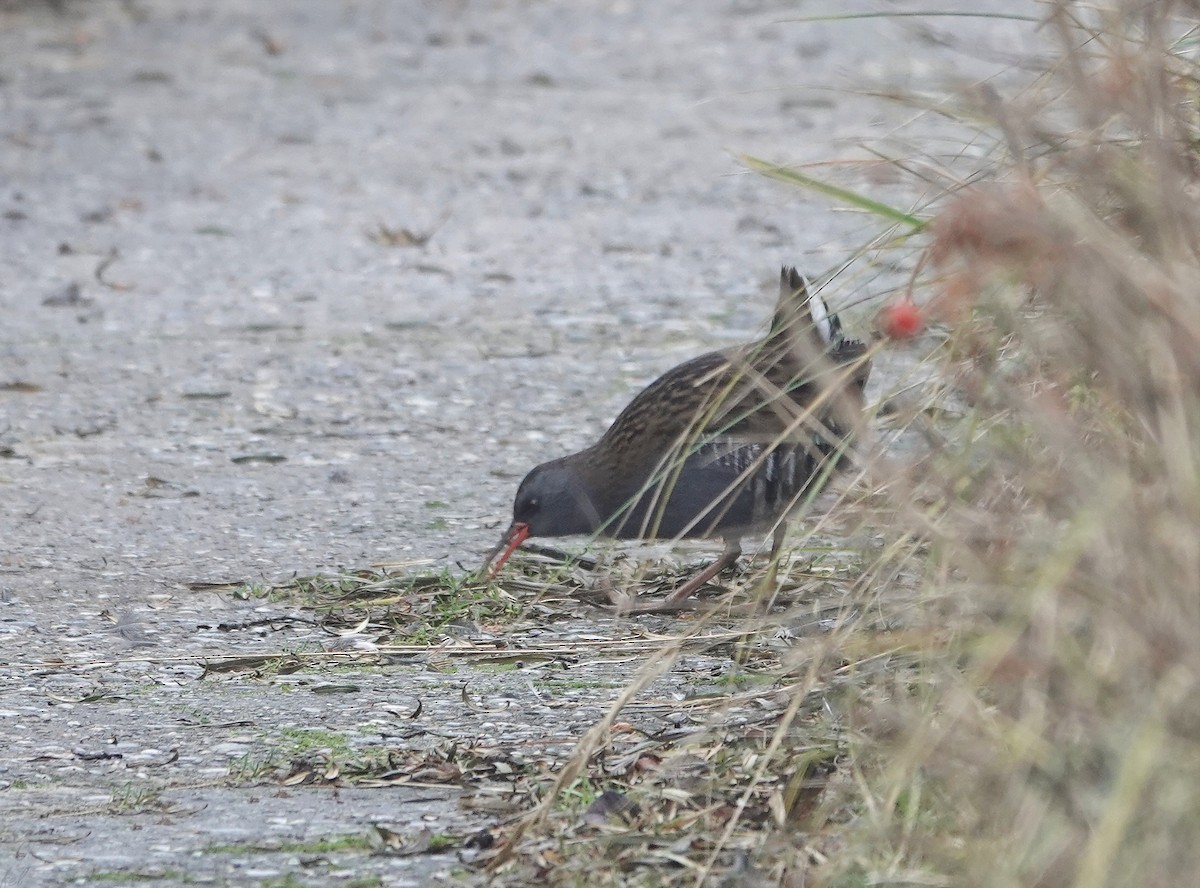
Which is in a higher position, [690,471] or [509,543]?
[690,471]

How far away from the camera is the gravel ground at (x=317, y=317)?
10.5 ft

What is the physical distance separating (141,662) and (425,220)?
463 cm

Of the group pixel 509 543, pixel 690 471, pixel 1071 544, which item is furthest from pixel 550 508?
pixel 1071 544

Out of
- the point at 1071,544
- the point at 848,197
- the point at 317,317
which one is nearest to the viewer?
the point at 1071,544

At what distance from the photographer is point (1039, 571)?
6.77 ft

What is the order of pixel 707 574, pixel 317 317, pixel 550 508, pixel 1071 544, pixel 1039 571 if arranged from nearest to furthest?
pixel 1071 544 < pixel 1039 571 < pixel 707 574 < pixel 550 508 < pixel 317 317

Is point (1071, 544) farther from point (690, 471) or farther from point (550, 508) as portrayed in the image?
point (550, 508)

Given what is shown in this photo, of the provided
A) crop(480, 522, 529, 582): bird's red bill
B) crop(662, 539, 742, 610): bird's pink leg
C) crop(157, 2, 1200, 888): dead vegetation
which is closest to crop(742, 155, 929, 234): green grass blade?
crop(157, 2, 1200, 888): dead vegetation

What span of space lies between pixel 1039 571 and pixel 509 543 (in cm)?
233

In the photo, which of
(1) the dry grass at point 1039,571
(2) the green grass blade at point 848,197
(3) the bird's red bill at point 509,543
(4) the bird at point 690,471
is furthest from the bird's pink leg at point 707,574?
(2) the green grass blade at point 848,197

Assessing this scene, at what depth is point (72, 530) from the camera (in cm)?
464

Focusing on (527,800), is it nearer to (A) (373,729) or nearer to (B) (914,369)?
(A) (373,729)

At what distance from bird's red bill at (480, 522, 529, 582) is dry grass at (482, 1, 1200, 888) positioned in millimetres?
1336

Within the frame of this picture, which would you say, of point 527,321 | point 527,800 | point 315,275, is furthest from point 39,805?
point 315,275
